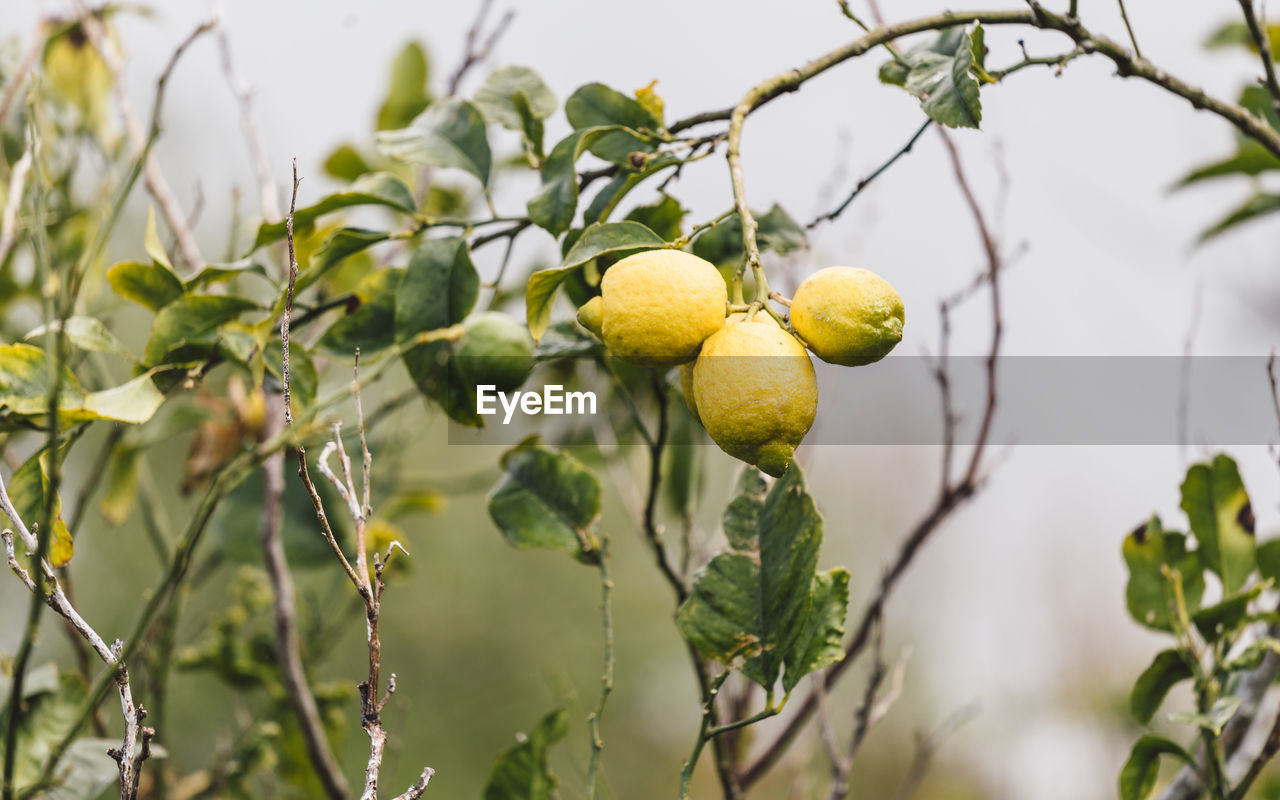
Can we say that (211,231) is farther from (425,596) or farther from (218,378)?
(218,378)

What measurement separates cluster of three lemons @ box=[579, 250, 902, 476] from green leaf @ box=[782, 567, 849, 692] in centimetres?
10

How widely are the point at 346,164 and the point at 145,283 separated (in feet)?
1.20

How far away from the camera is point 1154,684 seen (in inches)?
18.6

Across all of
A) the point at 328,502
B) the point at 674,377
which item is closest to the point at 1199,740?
the point at 674,377

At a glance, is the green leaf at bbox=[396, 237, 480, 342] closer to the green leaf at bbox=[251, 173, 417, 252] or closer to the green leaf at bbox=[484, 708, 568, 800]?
the green leaf at bbox=[251, 173, 417, 252]

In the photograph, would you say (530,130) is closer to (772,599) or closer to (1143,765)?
(772,599)

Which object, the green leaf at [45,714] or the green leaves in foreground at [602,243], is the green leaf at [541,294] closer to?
the green leaves in foreground at [602,243]

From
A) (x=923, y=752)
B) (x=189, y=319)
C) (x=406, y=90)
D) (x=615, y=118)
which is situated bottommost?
(x=923, y=752)

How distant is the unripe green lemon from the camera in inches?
18.0

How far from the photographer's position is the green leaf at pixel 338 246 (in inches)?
17.5

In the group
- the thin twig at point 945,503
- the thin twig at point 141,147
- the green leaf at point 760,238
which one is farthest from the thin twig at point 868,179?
the thin twig at point 141,147

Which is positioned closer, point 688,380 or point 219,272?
point 688,380

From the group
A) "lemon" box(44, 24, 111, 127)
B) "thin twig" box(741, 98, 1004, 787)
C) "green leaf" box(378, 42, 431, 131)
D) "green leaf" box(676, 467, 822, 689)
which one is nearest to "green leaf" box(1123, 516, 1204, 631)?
"thin twig" box(741, 98, 1004, 787)

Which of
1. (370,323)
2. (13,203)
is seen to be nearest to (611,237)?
(370,323)
